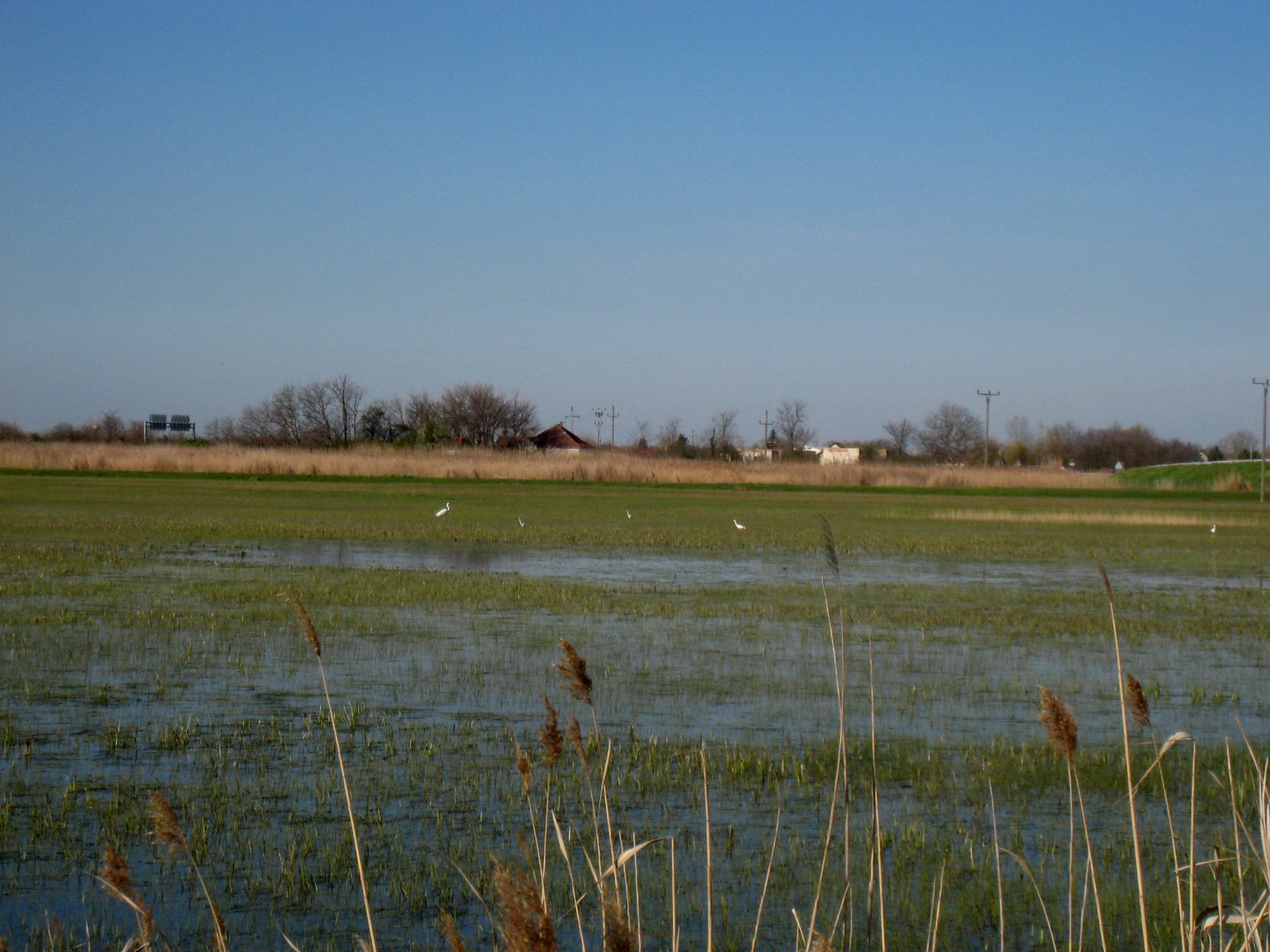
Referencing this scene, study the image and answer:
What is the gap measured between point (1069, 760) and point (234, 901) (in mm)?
3923

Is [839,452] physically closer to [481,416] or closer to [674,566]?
[481,416]

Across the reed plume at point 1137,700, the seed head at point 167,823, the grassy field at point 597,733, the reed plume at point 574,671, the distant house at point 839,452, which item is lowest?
the grassy field at point 597,733

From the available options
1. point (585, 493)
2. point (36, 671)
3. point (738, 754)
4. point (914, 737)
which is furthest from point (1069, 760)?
point (585, 493)

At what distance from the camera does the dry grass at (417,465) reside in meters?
61.0

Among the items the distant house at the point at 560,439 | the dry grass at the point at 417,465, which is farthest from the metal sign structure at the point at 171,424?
the dry grass at the point at 417,465

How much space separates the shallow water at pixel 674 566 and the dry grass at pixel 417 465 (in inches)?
1449

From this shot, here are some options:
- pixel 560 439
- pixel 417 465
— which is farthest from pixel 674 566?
pixel 560 439

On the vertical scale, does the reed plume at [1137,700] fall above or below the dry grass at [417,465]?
below

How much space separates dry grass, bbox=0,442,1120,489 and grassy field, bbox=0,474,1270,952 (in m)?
38.5

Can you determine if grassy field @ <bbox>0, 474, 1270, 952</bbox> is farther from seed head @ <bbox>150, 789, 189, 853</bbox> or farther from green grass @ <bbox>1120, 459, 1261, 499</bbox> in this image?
green grass @ <bbox>1120, 459, 1261, 499</bbox>

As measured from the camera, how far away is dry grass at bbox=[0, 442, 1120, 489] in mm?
61000

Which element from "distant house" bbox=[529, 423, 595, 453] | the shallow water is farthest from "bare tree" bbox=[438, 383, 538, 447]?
the shallow water

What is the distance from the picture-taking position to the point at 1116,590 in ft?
63.7

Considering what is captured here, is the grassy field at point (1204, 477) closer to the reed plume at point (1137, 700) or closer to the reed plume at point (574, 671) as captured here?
the reed plume at point (1137, 700)
